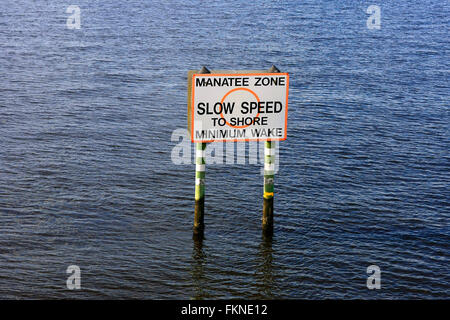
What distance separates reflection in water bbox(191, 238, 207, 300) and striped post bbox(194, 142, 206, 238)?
12.5 inches

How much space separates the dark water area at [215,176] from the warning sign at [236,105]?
9.26ft

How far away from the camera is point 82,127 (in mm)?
27922

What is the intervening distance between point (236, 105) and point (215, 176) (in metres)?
6.26

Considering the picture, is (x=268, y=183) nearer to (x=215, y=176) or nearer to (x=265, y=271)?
(x=265, y=271)

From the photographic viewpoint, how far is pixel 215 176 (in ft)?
75.9

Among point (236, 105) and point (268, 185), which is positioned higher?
point (236, 105)

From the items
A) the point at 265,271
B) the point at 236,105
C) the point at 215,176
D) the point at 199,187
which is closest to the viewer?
the point at 265,271

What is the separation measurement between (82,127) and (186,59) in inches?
530

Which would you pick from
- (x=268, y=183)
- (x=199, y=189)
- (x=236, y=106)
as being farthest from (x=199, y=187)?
(x=236, y=106)

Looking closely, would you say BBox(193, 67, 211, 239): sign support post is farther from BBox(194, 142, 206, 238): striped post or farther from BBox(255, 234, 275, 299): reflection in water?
BBox(255, 234, 275, 299): reflection in water

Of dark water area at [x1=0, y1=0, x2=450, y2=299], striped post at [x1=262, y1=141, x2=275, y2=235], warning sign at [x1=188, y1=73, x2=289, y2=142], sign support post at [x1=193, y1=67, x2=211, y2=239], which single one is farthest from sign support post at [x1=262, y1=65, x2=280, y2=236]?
sign support post at [x1=193, y1=67, x2=211, y2=239]

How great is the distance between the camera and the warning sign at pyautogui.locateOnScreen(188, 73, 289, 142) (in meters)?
16.9

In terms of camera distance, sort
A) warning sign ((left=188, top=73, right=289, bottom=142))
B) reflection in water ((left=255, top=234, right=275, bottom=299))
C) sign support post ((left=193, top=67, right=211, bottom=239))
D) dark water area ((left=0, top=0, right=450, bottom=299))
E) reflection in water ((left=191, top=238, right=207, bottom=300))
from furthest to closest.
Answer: sign support post ((left=193, top=67, right=211, bottom=239)) → warning sign ((left=188, top=73, right=289, bottom=142)) → dark water area ((left=0, top=0, right=450, bottom=299)) → reflection in water ((left=255, top=234, right=275, bottom=299)) → reflection in water ((left=191, top=238, right=207, bottom=300))
